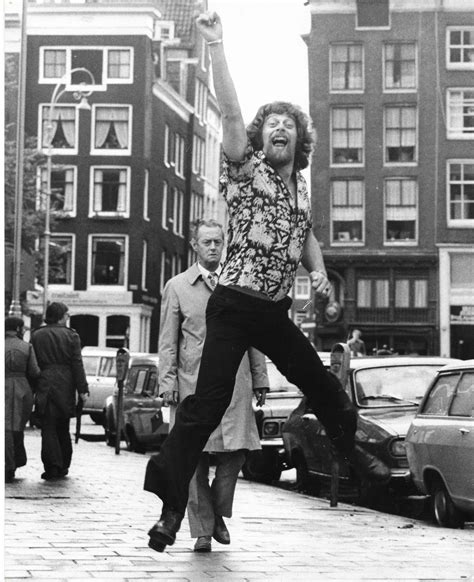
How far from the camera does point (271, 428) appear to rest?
15.7m

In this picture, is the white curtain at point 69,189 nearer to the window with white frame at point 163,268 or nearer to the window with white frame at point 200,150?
the window with white frame at point 163,268

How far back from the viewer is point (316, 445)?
13523mm

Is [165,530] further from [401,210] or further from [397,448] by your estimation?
[401,210]

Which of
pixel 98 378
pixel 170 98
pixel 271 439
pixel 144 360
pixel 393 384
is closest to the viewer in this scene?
pixel 393 384

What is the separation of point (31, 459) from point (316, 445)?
13.0 ft

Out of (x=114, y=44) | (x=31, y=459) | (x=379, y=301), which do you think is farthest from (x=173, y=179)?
(x=31, y=459)

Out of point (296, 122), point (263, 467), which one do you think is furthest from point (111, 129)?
point (296, 122)

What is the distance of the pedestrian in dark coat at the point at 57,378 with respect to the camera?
1328cm

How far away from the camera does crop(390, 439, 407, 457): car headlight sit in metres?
12.0

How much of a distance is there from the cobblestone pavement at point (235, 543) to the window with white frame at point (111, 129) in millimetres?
40492

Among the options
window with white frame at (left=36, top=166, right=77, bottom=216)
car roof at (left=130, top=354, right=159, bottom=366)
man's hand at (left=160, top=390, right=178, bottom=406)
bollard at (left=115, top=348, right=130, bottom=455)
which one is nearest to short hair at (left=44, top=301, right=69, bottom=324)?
bollard at (left=115, top=348, right=130, bottom=455)

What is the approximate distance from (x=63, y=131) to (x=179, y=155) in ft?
13.3

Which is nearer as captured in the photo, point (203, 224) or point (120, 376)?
point (203, 224)

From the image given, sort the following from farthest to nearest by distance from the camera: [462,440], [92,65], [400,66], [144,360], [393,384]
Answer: [92,65]
[400,66]
[144,360]
[393,384]
[462,440]
